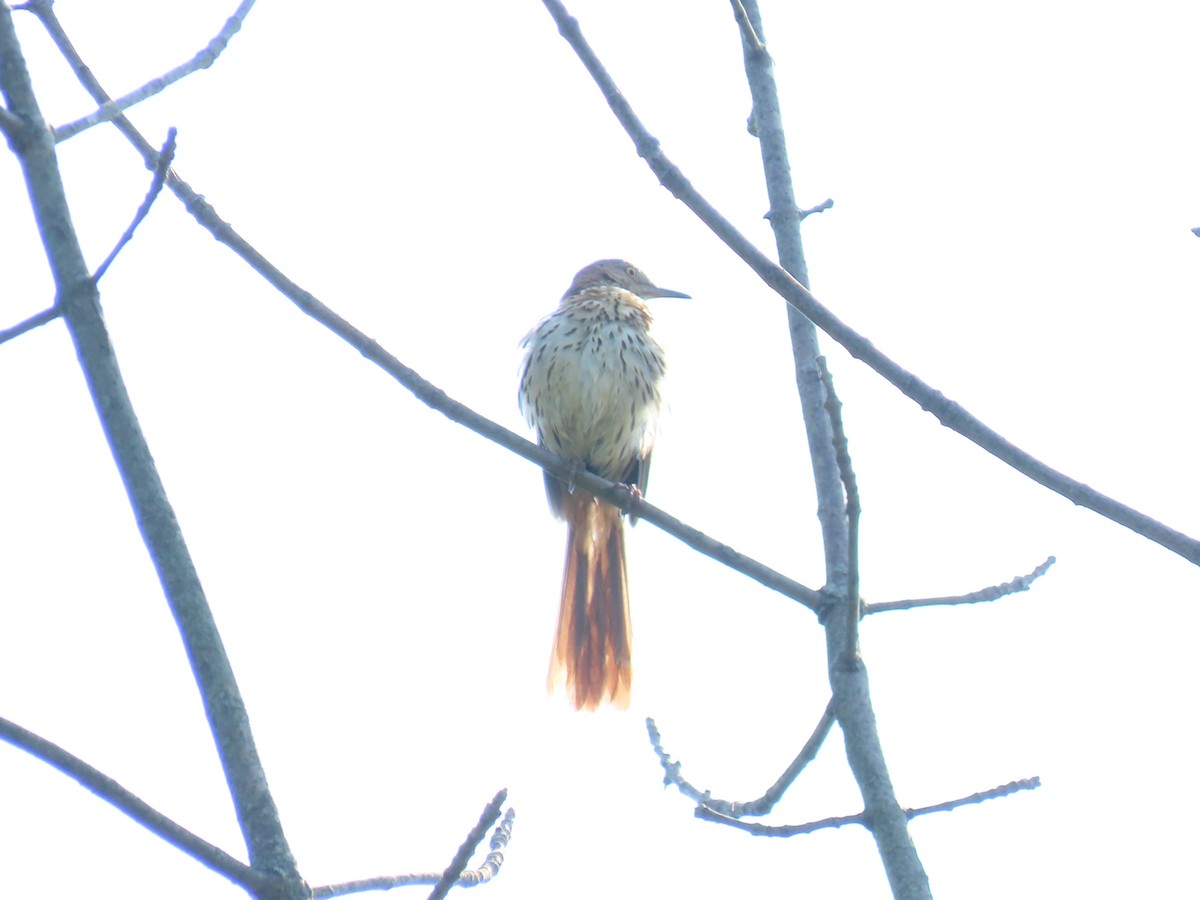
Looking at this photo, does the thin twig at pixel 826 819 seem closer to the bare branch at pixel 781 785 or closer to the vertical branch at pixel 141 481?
the bare branch at pixel 781 785

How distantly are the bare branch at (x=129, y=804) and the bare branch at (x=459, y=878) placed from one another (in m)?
0.17

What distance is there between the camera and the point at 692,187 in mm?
2527

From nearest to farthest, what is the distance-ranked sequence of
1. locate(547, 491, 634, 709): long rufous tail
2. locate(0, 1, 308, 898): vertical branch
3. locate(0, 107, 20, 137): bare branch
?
locate(0, 1, 308, 898): vertical branch, locate(0, 107, 20, 137): bare branch, locate(547, 491, 634, 709): long rufous tail

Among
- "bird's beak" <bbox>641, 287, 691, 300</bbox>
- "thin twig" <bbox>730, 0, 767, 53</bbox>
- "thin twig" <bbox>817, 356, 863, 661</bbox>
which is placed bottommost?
"thin twig" <bbox>817, 356, 863, 661</bbox>

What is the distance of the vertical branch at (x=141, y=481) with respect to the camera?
1888 mm

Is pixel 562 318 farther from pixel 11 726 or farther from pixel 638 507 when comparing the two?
pixel 11 726

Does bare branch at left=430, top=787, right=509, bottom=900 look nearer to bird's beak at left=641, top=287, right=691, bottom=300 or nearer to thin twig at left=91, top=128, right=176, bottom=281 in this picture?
thin twig at left=91, top=128, right=176, bottom=281

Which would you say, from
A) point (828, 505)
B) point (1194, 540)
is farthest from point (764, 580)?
point (1194, 540)

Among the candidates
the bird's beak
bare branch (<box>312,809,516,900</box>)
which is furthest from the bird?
bare branch (<box>312,809,516,900</box>)

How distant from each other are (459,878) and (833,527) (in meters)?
1.36

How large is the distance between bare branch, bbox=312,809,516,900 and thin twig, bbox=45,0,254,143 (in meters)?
1.15

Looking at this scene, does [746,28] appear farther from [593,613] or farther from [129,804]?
[593,613]

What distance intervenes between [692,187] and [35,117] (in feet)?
3.37

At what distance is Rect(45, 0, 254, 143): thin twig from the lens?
2320mm
